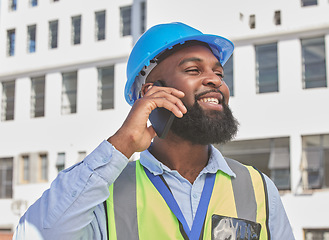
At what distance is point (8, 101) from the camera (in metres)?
27.2

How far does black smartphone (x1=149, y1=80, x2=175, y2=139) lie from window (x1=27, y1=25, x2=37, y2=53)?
1013 inches

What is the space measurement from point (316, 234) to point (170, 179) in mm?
17770

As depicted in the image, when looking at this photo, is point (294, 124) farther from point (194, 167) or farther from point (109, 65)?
point (194, 167)

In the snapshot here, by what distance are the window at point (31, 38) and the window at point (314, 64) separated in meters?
13.7

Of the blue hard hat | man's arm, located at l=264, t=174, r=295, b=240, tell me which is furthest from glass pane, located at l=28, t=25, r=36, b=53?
man's arm, located at l=264, t=174, r=295, b=240

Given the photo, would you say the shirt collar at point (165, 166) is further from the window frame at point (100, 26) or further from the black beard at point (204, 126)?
the window frame at point (100, 26)

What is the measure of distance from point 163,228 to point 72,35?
80.1 feet

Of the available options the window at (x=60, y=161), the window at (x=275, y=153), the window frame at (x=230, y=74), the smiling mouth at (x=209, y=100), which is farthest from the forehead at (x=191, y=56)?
the window at (x=60, y=161)

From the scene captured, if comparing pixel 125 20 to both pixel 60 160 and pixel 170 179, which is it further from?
pixel 170 179

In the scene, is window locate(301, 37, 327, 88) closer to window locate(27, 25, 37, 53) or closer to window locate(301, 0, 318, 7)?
window locate(301, 0, 318, 7)

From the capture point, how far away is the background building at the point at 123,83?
64.2 feet

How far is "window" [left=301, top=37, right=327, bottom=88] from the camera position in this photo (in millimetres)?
19906

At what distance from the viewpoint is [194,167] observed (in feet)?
8.68

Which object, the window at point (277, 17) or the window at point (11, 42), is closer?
the window at point (277, 17)
